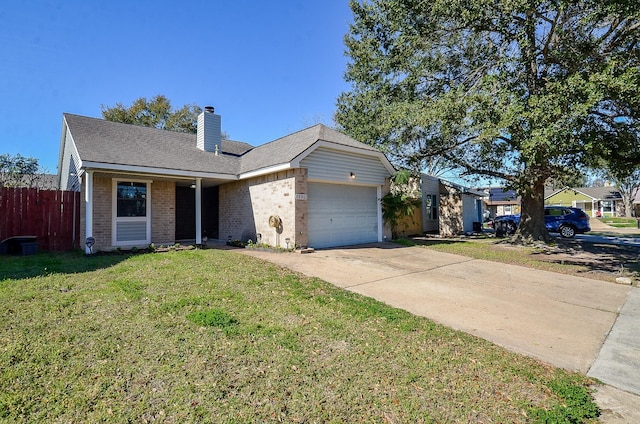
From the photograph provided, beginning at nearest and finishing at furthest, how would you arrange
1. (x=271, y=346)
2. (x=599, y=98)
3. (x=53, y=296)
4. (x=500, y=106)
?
(x=271, y=346)
(x=53, y=296)
(x=599, y=98)
(x=500, y=106)

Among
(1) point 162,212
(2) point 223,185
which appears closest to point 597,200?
(2) point 223,185

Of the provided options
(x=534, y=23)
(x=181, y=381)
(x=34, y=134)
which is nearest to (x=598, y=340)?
(x=181, y=381)

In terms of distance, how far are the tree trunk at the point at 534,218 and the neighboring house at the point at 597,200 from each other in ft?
131

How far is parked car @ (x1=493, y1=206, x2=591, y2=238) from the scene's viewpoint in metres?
18.2

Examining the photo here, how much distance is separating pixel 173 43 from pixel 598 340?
1435 cm

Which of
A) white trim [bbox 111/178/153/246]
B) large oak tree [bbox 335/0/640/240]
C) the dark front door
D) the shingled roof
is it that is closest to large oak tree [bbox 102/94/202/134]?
the shingled roof

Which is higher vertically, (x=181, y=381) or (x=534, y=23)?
(x=534, y=23)

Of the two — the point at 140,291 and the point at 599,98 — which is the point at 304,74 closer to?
the point at 599,98

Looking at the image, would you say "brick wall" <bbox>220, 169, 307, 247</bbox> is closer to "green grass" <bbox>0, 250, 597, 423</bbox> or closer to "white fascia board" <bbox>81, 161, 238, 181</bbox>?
"white fascia board" <bbox>81, 161, 238, 181</bbox>

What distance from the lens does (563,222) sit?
18.5 meters

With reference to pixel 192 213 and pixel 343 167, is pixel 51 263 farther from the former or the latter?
pixel 343 167

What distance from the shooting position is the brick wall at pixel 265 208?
34.3ft

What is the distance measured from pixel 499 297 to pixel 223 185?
11975 mm

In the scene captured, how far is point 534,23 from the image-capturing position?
31.0 feet
